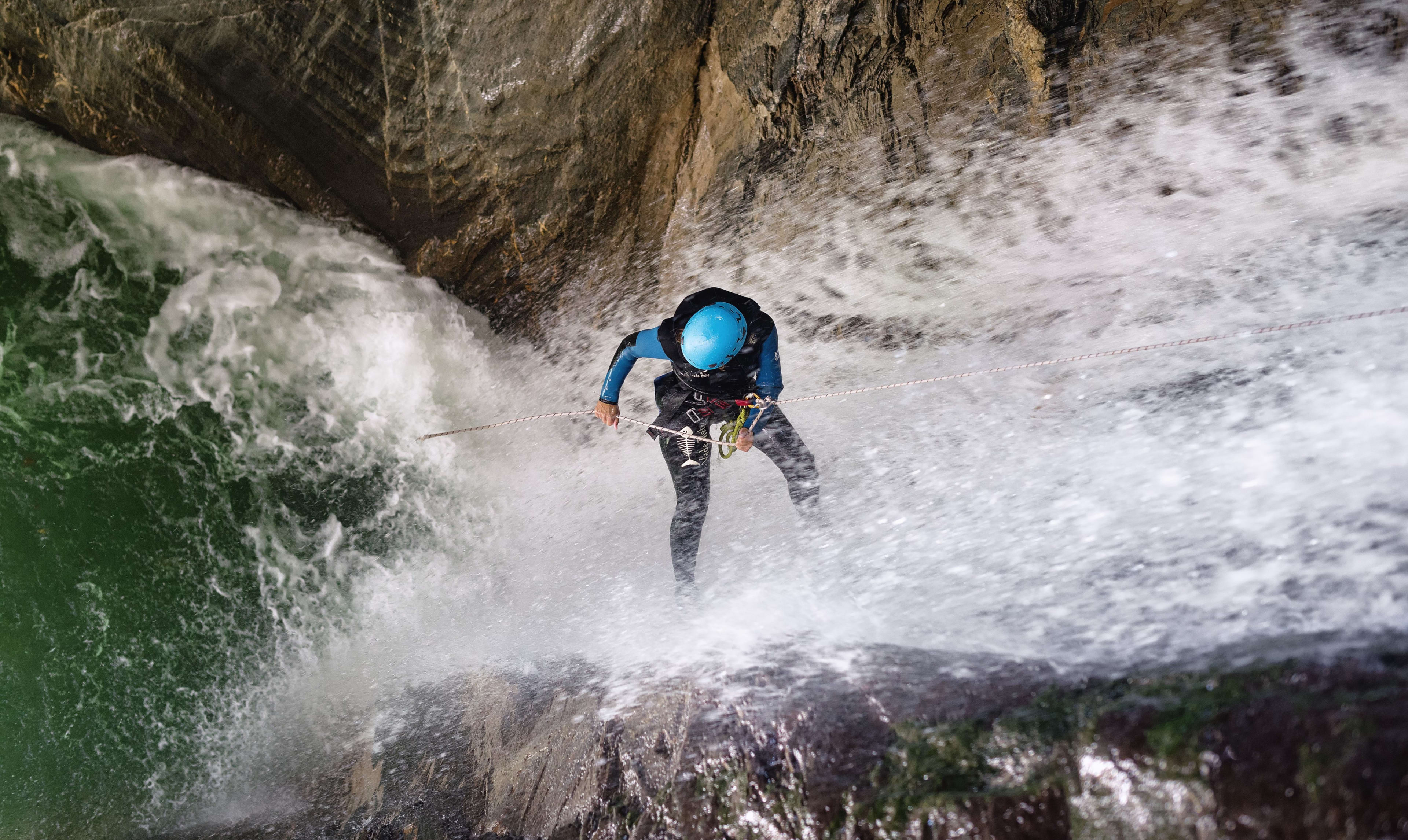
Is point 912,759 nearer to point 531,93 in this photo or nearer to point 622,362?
point 622,362

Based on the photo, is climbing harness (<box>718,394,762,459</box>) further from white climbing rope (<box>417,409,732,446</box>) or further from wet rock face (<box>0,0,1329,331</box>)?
wet rock face (<box>0,0,1329,331</box>)

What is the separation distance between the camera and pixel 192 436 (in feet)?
15.4

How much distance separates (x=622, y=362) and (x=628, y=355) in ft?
0.15

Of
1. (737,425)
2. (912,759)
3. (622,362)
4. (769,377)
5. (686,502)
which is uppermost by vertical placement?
(622,362)

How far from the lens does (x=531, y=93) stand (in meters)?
4.39

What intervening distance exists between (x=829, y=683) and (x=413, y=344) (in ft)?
12.1

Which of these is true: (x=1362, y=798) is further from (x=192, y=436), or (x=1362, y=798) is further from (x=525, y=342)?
(x=192, y=436)

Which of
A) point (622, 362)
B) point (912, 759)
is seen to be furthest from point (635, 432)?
point (912, 759)

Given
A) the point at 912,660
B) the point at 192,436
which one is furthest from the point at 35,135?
the point at 912,660

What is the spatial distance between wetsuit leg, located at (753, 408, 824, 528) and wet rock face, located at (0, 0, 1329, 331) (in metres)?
1.82

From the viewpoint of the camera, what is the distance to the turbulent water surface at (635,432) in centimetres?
320

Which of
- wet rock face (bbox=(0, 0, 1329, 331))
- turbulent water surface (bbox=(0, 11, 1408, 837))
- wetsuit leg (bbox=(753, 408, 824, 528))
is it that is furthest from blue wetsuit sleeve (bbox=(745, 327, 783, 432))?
wet rock face (bbox=(0, 0, 1329, 331))

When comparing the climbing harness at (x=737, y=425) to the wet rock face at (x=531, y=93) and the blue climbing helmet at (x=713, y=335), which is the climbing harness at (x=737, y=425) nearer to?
the blue climbing helmet at (x=713, y=335)

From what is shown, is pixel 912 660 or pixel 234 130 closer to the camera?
pixel 912 660
